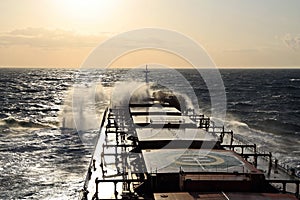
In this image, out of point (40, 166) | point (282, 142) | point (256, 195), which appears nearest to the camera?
point (256, 195)

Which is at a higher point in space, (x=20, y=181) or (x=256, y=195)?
(x=256, y=195)

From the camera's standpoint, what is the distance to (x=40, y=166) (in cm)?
5097

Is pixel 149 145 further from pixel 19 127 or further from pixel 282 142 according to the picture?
pixel 19 127

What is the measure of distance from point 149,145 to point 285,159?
2483 cm

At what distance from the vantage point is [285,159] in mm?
55406

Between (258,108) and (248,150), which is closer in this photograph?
(248,150)

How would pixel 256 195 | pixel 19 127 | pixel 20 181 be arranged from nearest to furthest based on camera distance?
pixel 256 195
pixel 20 181
pixel 19 127

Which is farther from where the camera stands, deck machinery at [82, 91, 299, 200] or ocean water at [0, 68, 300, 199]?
ocean water at [0, 68, 300, 199]

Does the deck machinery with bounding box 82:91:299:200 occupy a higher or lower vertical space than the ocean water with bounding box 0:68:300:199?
higher

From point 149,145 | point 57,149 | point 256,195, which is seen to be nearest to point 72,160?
point 57,149

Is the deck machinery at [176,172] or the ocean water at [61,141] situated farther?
the ocean water at [61,141]

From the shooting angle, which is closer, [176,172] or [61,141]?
[176,172]

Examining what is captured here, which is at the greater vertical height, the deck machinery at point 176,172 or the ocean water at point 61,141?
the deck machinery at point 176,172

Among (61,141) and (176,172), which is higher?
(176,172)
